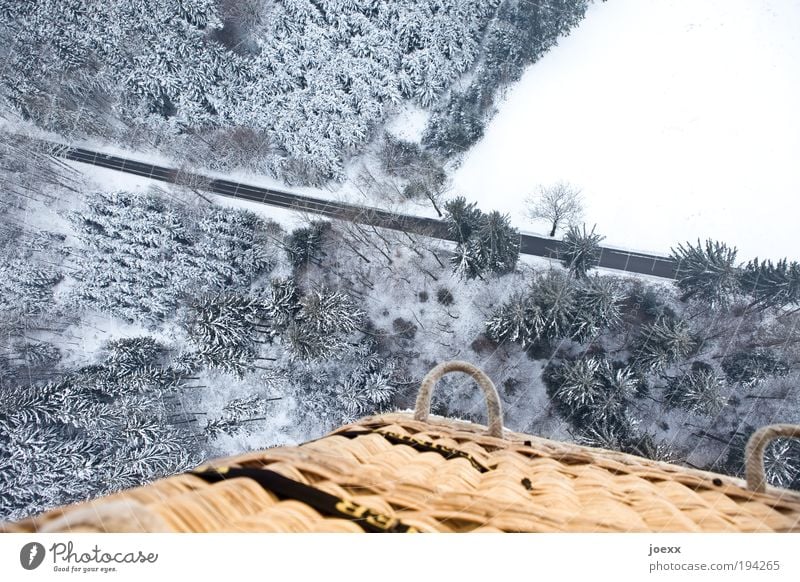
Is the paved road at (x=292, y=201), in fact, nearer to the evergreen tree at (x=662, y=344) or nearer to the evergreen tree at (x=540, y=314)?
the evergreen tree at (x=540, y=314)

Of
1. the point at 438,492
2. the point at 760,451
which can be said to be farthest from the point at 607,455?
the point at 438,492

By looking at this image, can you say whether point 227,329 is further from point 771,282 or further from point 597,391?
point 771,282

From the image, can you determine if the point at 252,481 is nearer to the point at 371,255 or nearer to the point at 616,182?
the point at 371,255

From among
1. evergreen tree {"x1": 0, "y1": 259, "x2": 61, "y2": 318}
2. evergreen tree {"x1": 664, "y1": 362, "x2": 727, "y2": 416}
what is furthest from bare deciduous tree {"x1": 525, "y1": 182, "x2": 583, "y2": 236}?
evergreen tree {"x1": 0, "y1": 259, "x2": 61, "y2": 318}

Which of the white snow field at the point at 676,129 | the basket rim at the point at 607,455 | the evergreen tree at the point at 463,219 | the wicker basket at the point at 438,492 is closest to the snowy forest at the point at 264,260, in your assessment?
the evergreen tree at the point at 463,219

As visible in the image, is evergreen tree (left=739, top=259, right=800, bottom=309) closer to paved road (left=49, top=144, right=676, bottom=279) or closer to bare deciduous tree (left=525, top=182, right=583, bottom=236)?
bare deciduous tree (left=525, top=182, right=583, bottom=236)
